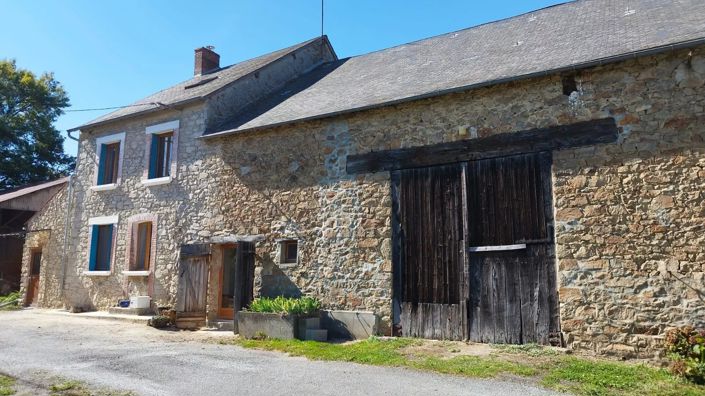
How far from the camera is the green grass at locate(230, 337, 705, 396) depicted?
5.52m

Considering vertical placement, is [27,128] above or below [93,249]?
above

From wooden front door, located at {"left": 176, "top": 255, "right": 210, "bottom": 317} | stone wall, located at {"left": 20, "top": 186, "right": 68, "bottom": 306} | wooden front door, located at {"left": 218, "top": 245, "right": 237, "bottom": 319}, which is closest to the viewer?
wooden front door, located at {"left": 176, "top": 255, "right": 210, "bottom": 317}

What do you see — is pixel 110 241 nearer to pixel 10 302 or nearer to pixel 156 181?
pixel 156 181

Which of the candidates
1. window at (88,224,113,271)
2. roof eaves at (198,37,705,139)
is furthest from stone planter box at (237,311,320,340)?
window at (88,224,113,271)

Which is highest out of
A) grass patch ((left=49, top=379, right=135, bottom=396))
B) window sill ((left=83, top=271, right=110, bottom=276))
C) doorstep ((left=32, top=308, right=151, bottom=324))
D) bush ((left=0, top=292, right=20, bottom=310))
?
window sill ((left=83, top=271, right=110, bottom=276))

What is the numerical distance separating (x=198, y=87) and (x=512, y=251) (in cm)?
1003

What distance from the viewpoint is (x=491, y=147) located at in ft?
27.3

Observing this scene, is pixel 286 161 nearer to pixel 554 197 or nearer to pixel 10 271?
pixel 554 197

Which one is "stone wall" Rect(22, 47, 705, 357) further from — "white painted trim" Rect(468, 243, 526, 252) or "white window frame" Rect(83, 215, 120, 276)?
"white painted trim" Rect(468, 243, 526, 252)

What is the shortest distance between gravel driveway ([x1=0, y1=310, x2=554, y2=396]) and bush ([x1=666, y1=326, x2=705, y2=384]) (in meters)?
1.79

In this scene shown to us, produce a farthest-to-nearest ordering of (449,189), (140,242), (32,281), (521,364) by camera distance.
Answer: (32,281) < (140,242) < (449,189) < (521,364)

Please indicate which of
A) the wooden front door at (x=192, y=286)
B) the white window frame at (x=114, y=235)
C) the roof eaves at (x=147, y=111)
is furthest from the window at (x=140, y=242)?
the roof eaves at (x=147, y=111)

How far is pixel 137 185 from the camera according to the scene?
42.4ft

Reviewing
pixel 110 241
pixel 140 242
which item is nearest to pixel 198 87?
pixel 140 242
